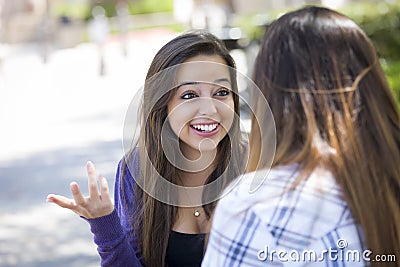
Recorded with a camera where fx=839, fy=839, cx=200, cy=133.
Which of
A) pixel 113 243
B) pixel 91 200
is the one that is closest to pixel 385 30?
pixel 113 243

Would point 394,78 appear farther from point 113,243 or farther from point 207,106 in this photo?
point 113,243

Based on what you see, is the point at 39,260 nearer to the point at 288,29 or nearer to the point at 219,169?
the point at 219,169

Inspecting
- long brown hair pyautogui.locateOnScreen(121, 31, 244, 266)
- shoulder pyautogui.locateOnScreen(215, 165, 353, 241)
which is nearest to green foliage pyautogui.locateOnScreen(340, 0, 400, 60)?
long brown hair pyautogui.locateOnScreen(121, 31, 244, 266)

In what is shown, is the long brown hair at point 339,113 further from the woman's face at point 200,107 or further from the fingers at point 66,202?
the woman's face at point 200,107

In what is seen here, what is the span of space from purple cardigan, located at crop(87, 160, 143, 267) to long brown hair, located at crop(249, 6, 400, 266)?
0.71 metres

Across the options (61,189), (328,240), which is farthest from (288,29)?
(61,189)

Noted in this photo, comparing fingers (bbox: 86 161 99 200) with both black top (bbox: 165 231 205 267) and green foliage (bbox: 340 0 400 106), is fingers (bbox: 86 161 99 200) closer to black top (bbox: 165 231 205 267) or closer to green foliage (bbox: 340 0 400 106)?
black top (bbox: 165 231 205 267)

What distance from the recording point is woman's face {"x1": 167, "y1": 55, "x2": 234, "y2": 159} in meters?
2.71

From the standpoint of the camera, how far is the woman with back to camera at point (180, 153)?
268 cm

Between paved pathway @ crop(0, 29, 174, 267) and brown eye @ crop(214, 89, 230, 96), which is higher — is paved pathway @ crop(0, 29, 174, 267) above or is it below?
below

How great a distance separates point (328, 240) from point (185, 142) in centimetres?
110

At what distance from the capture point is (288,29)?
184cm

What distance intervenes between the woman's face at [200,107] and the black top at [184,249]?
28cm

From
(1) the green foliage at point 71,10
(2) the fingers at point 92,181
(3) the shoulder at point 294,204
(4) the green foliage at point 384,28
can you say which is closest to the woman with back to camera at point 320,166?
(3) the shoulder at point 294,204
